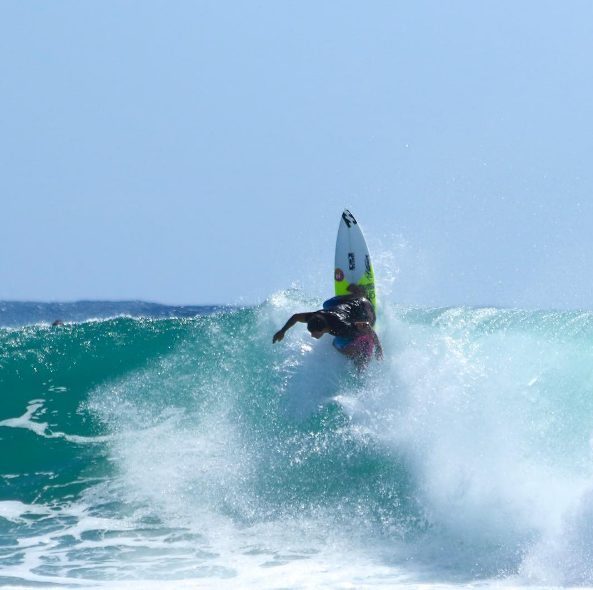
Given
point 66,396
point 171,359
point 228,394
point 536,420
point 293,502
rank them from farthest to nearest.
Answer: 1. point 171,359
2. point 66,396
3. point 228,394
4. point 536,420
5. point 293,502

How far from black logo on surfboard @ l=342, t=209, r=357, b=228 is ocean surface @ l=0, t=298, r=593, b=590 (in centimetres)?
142

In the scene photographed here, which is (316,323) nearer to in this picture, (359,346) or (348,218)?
(359,346)

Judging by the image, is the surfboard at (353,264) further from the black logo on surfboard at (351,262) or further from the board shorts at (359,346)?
the board shorts at (359,346)

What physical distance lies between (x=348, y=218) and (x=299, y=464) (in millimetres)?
4649

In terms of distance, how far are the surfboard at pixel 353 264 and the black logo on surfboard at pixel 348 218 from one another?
0.06m

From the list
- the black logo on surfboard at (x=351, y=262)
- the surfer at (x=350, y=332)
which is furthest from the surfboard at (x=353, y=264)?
the surfer at (x=350, y=332)

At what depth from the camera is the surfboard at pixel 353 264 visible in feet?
37.7

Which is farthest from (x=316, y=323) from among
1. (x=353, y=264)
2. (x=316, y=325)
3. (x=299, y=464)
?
(x=353, y=264)

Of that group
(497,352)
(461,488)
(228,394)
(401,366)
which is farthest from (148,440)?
(497,352)

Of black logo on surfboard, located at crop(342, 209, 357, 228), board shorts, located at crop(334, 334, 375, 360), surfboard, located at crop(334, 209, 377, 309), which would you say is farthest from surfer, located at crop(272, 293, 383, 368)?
black logo on surfboard, located at crop(342, 209, 357, 228)

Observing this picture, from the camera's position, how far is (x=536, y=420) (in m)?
8.66

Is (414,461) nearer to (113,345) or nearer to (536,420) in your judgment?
(536,420)

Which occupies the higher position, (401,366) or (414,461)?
(401,366)

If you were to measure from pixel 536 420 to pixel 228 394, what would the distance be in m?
3.97
